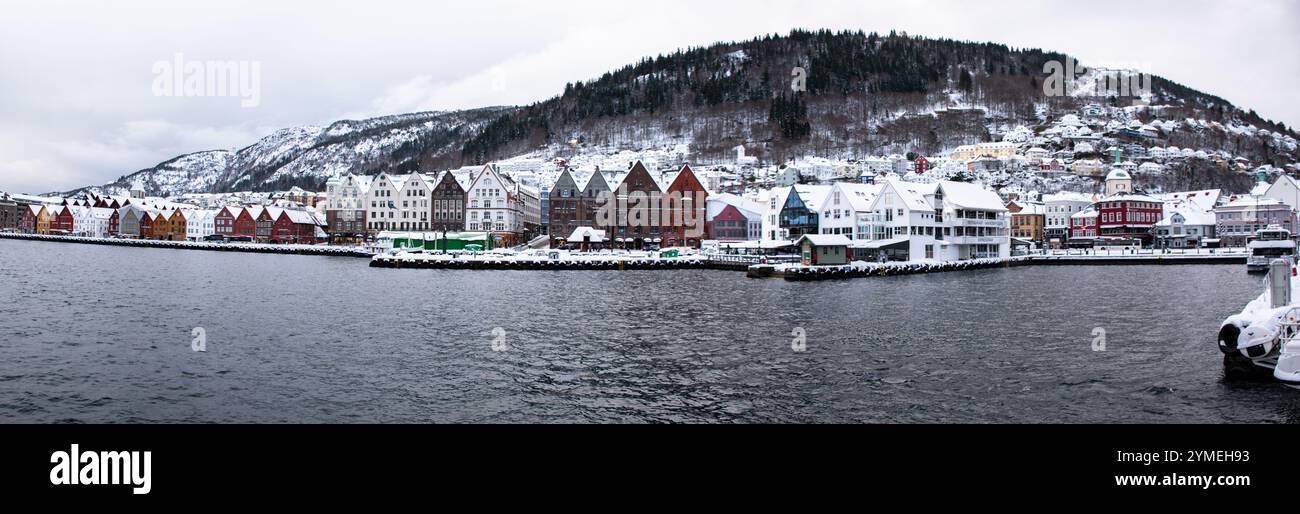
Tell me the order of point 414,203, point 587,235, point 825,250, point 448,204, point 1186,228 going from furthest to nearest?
point 1186,228, point 414,203, point 448,204, point 587,235, point 825,250

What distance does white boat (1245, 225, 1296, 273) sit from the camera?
67750 millimetres

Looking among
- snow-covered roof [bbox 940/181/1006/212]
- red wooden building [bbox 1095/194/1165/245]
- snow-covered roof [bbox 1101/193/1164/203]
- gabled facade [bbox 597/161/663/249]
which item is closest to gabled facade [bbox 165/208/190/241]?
gabled facade [bbox 597/161/663/249]

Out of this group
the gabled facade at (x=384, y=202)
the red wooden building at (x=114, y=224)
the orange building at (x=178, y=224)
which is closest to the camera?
the gabled facade at (x=384, y=202)

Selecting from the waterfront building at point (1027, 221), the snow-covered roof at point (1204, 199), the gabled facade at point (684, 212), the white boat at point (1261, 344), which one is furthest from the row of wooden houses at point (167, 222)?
the snow-covered roof at point (1204, 199)

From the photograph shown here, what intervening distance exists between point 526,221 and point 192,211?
72.4m

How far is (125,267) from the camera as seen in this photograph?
6400cm

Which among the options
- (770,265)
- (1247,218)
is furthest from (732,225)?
(1247,218)

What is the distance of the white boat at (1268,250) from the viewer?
2667 inches

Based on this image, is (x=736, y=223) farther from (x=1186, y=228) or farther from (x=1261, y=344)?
(x=1261, y=344)

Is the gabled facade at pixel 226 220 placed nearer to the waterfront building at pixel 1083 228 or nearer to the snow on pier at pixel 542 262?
the snow on pier at pixel 542 262

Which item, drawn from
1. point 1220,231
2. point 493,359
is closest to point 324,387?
point 493,359

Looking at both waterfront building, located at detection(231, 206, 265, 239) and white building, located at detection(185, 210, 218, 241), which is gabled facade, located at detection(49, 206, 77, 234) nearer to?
white building, located at detection(185, 210, 218, 241)

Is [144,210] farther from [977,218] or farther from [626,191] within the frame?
[977,218]

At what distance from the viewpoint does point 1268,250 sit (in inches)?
3017
